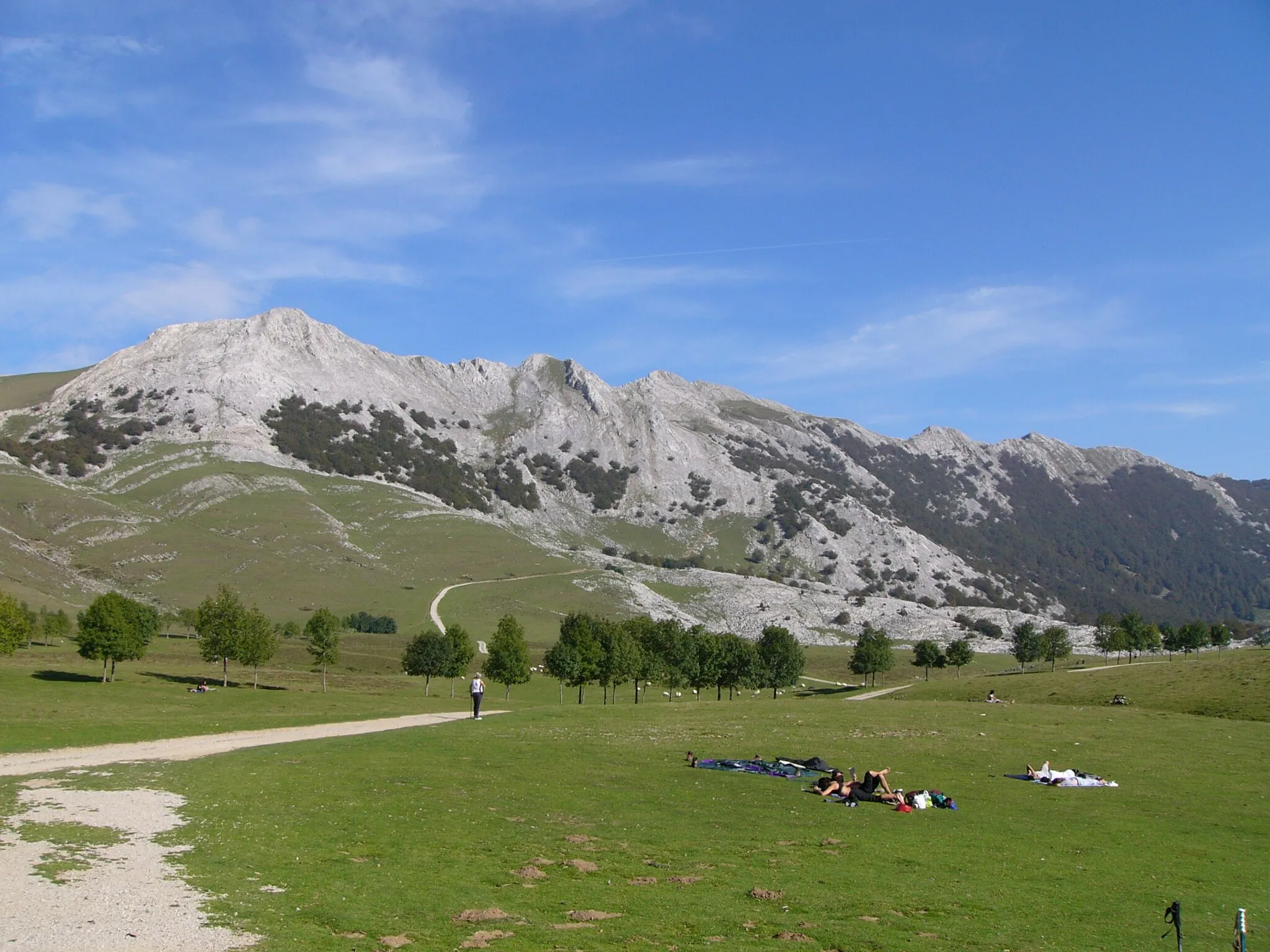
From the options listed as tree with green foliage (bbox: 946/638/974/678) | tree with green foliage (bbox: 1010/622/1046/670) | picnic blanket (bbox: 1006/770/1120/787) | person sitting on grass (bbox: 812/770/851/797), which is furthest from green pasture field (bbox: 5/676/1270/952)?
tree with green foliage (bbox: 1010/622/1046/670)

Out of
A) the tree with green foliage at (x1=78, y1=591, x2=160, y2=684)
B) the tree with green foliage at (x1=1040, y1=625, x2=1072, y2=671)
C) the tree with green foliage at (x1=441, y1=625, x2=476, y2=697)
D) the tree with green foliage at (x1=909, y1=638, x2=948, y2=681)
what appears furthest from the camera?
the tree with green foliage at (x1=909, y1=638, x2=948, y2=681)

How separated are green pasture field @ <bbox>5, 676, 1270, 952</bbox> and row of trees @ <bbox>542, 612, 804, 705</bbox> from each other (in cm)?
4470

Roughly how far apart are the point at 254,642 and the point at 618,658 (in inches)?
1428

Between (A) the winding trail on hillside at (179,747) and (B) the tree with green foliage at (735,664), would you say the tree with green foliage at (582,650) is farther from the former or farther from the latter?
(A) the winding trail on hillside at (179,747)

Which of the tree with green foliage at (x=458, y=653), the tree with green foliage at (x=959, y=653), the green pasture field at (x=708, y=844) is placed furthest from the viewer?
the tree with green foliage at (x=959, y=653)

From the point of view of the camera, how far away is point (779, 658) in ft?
353

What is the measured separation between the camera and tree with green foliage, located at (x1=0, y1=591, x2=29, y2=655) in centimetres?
8344

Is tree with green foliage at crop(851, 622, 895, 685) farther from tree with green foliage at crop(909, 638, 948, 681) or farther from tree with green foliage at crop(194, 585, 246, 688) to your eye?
tree with green foliage at crop(194, 585, 246, 688)

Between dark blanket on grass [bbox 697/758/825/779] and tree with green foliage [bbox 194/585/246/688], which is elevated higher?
tree with green foliage [bbox 194/585/246/688]

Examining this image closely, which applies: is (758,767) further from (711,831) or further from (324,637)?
(324,637)

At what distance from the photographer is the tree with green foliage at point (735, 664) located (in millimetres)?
100938

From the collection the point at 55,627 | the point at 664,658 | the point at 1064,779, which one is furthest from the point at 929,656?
the point at 55,627

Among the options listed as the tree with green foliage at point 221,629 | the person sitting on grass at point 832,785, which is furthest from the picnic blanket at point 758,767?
the tree with green foliage at point 221,629

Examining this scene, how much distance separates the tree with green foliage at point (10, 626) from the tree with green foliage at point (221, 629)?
50.9 feet
